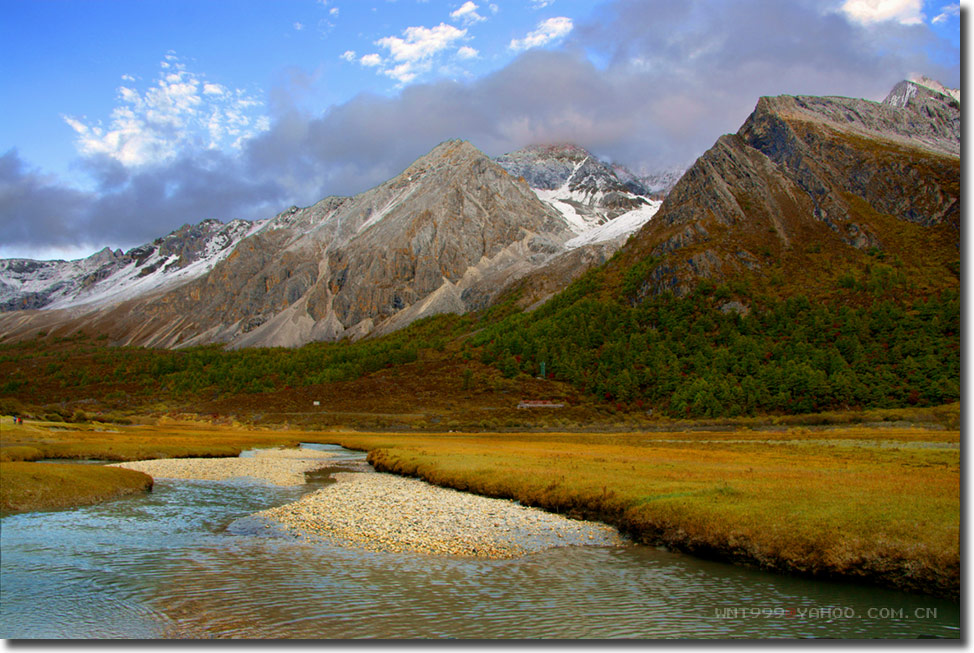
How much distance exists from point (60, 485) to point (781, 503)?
34621mm

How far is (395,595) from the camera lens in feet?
57.3

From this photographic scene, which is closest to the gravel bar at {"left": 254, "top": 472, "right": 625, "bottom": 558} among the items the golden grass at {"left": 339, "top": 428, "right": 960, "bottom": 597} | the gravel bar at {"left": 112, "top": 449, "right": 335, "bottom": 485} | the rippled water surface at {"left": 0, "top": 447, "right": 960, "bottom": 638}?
the rippled water surface at {"left": 0, "top": 447, "right": 960, "bottom": 638}

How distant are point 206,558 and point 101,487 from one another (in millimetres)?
17154

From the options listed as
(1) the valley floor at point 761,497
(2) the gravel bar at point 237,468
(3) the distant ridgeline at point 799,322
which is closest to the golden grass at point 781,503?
(1) the valley floor at point 761,497

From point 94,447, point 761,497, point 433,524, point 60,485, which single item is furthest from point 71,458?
point 761,497

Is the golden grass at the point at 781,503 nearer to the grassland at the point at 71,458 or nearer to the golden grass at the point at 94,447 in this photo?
the grassland at the point at 71,458

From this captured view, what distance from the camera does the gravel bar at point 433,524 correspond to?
936 inches

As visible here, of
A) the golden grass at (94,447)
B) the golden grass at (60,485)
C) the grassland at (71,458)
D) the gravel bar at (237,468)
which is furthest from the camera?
the golden grass at (94,447)

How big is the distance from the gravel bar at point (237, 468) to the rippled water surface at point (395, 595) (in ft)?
72.1

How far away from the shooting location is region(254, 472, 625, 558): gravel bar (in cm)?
2378

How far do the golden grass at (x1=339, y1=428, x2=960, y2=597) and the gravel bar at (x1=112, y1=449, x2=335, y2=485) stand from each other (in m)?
11.4

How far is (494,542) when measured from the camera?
2402 cm

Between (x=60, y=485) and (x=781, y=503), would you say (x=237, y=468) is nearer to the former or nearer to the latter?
(x=60, y=485)

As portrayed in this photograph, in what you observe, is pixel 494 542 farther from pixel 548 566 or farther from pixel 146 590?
pixel 146 590
